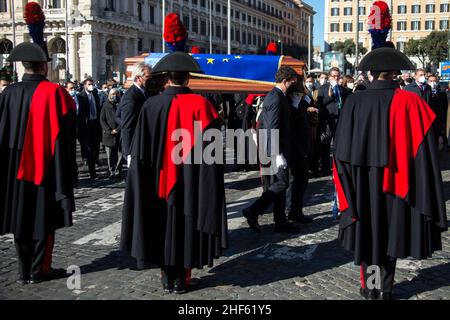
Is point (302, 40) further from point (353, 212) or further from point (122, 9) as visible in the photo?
point (353, 212)

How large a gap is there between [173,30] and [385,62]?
2.49 metres

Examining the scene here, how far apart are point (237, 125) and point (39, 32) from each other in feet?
22.3

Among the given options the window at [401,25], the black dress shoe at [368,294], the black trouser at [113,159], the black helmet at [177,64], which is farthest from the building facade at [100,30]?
the black dress shoe at [368,294]

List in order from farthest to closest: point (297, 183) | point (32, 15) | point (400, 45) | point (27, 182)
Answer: point (400, 45), point (297, 183), point (32, 15), point (27, 182)

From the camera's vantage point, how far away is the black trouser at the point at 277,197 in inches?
243

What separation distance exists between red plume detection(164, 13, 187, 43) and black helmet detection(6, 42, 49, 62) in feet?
4.80

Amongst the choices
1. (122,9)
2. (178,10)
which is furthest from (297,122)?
(178,10)

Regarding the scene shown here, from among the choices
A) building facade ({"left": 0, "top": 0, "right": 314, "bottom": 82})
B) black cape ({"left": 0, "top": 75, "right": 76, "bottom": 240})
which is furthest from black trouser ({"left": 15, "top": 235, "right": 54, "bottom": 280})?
building facade ({"left": 0, "top": 0, "right": 314, "bottom": 82})

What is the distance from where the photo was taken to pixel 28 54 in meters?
4.64

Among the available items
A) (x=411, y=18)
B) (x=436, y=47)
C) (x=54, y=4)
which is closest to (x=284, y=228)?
(x=54, y=4)

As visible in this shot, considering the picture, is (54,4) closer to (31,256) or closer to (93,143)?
(93,143)

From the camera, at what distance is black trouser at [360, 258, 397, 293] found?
4176mm

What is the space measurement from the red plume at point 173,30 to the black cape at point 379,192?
2330 millimetres

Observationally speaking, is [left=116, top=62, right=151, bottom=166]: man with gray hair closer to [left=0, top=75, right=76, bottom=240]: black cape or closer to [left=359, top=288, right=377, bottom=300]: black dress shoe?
[left=0, top=75, right=76, bottom=240]: black cape
